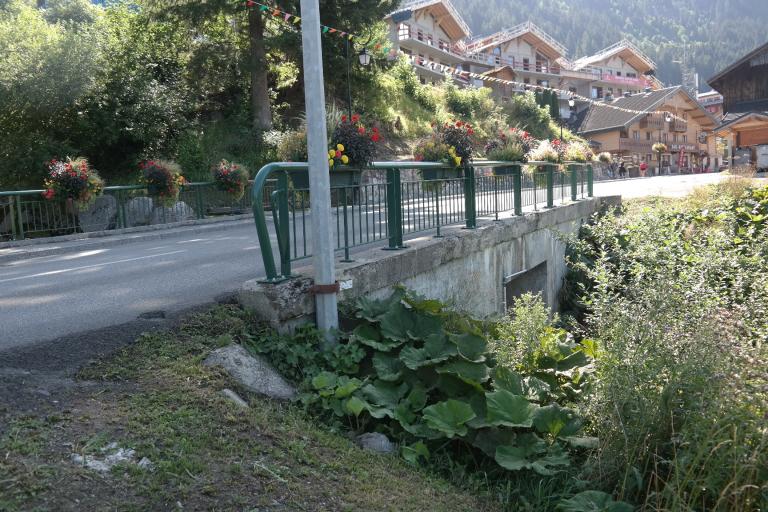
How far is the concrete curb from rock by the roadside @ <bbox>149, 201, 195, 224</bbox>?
489mm

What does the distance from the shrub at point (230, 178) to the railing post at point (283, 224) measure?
48.0ft

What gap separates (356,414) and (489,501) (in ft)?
3.31

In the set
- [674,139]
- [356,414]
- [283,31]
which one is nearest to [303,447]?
[356,414]

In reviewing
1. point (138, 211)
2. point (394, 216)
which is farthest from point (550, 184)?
point (138, 211)

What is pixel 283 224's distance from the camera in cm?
539

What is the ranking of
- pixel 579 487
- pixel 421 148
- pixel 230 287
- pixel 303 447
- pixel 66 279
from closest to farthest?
pixel 303 447 → pixel 579 487 → pixel 230 287 → pixel 66 279 → pixel 421 148

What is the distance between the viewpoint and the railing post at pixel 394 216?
22.8 ft

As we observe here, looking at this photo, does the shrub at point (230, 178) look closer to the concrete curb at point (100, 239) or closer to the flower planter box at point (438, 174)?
the concrete curb at point (100, 239)

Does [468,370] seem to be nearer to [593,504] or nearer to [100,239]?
[593,504]

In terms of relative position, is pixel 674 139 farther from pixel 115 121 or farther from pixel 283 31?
pixel 115 121

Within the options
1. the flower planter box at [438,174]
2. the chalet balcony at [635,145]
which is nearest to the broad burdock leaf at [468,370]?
the flower planter box at [438,174]

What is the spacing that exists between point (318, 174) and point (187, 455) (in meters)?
2.50

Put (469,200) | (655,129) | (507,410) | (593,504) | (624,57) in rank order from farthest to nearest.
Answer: (624,57) < (655,129) < (469,200) < (507,410) < (593,504)

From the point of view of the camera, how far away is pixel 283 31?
25.2 meters
